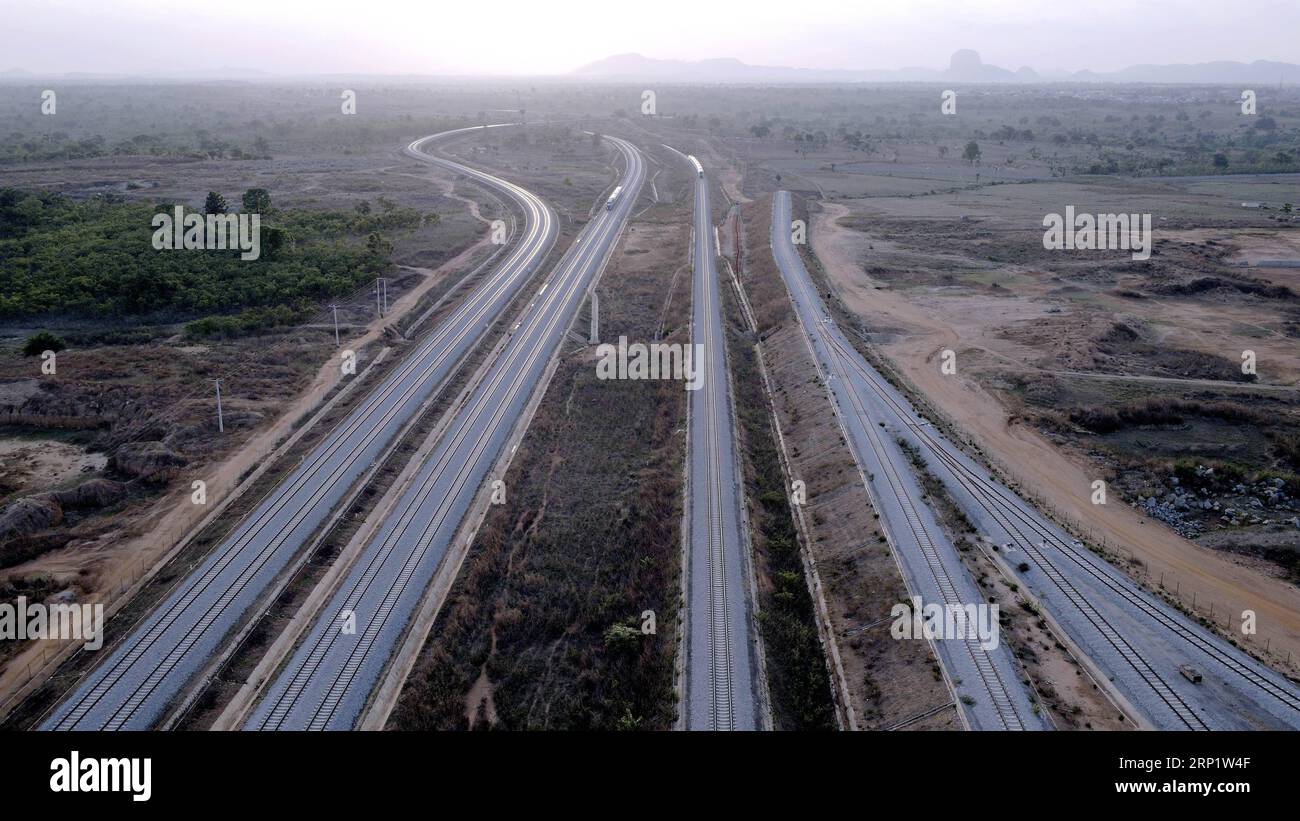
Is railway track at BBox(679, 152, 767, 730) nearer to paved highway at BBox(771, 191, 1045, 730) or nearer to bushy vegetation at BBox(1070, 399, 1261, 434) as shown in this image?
paved highway at BBox(771, 191, 1045, 730)

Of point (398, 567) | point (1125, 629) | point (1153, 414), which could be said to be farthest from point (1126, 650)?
point (398, 567)

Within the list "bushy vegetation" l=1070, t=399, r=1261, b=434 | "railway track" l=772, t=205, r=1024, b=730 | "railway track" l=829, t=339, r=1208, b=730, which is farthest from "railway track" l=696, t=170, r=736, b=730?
"bushy vegetation" l=1070, t=399, r=1261, b=434

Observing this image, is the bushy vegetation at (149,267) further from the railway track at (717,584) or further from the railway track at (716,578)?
the railway track at (717,584)

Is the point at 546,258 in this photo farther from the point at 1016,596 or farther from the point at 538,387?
the point at 1016,596

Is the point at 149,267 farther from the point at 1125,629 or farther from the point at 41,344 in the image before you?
the point at 1125,629

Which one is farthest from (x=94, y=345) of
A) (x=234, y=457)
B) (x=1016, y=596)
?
(x=1016, y=596)
